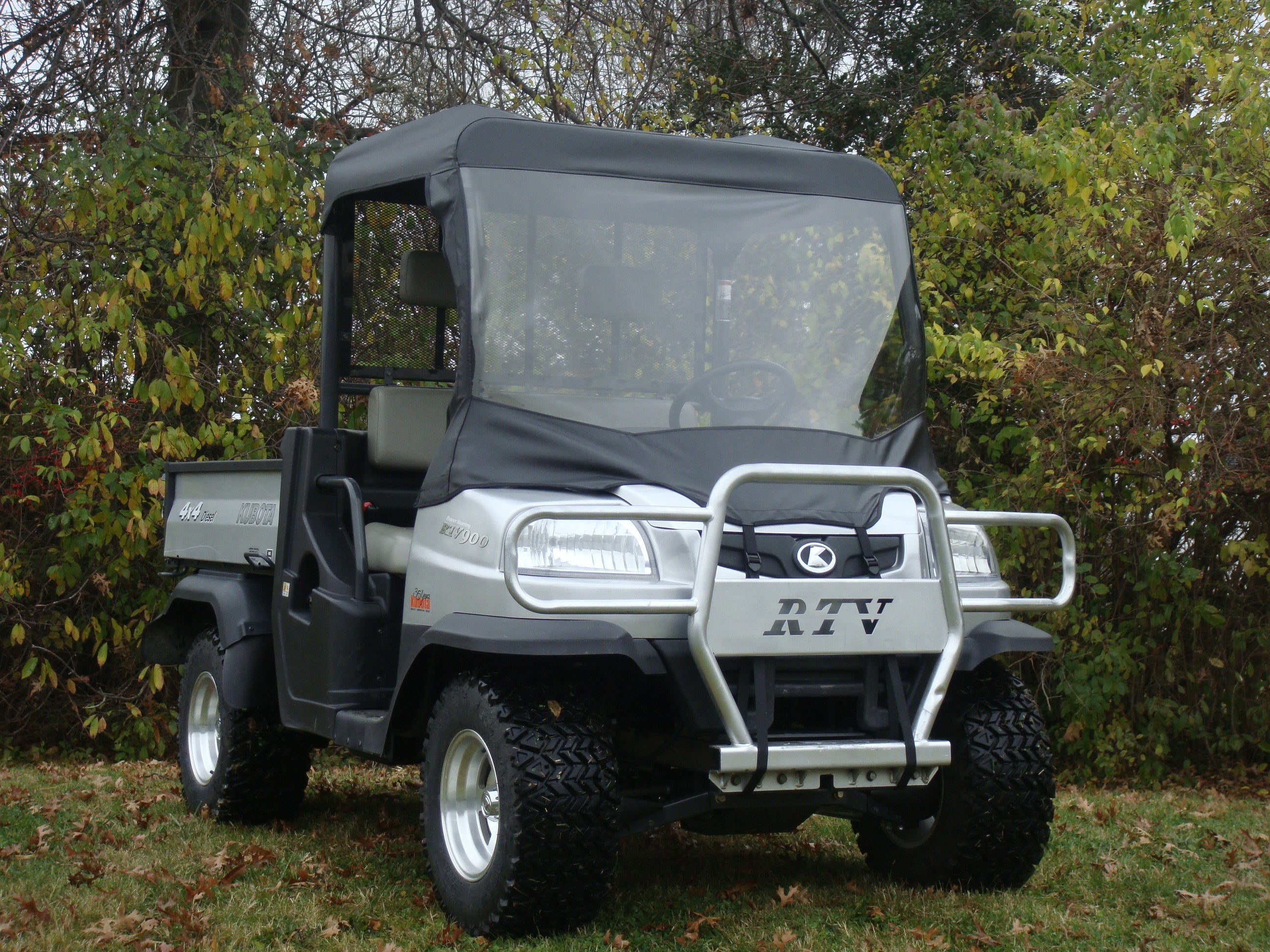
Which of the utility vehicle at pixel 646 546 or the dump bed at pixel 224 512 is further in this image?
the dump bed at pixel 224 512

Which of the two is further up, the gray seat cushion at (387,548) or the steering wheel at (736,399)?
the steering wheel at (736,399)

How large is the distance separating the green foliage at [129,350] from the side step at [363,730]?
14.1 ft

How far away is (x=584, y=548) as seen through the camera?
3969 millimetres

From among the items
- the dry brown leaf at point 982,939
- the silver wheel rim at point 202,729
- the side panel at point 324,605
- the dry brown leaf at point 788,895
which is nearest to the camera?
the dry brown leaf at point 982,939

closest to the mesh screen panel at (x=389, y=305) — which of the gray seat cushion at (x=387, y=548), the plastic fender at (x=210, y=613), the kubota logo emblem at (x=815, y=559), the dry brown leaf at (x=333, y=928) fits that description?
the gray seat cushion at (x=387, y=548)

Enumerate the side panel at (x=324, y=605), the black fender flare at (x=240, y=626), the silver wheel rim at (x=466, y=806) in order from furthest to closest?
the black fender flare at (x=240, y=626)
the side panel at (x=324, y=605)
the silver wheel rim at (x=466, y=806)

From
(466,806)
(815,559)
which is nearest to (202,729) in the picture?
(466,806)

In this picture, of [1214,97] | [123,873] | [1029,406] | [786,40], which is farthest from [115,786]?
[786,40]

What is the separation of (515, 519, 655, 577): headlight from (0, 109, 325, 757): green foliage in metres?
5.29

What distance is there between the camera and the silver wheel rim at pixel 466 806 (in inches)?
167

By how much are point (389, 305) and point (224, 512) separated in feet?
3.89

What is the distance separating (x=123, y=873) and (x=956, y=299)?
7.00 metres

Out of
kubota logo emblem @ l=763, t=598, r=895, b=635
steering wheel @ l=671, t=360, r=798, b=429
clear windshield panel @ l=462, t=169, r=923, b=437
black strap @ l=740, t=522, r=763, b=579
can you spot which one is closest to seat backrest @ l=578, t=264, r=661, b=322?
clear windshield panel @ l=462, t=169, r=923, b=437

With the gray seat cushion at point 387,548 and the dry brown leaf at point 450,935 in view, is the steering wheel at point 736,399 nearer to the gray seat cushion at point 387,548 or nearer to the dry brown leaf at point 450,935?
the gray seat cushion at point 387,548
